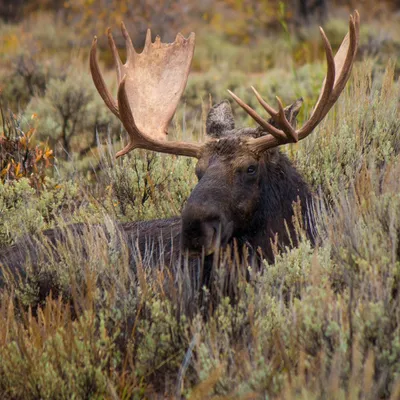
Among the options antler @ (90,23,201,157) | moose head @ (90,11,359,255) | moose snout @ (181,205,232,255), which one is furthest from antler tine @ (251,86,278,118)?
antler @ (90,23,201,157)

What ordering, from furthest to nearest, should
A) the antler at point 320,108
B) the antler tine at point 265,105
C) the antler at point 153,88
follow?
the antler at point 153,88, the antler at point 320,108, the antler tine at point 265,105

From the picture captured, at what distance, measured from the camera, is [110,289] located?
3.99 meters

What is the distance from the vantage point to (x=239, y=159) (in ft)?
15.9

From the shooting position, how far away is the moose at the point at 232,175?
4.47 m

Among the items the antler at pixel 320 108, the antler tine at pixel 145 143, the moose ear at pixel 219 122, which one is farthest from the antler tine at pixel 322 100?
the antler tine at pixel 145 143

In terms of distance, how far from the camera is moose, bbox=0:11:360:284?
4.47 meters

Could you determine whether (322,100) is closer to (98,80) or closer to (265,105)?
(265,105)

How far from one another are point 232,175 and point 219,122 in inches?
22.4

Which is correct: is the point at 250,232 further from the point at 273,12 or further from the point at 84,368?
the point at 273,12

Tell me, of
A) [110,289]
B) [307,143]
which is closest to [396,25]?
[307,143]

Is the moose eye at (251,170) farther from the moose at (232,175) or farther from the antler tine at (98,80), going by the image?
the antler tine at (98,80)

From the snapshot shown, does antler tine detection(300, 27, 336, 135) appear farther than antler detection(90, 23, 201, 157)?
No

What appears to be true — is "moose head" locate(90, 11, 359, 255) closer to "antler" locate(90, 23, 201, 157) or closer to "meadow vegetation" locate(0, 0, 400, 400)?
"antler" locate(90, 23, 201, 157)

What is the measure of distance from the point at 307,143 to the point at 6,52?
10.2 m
